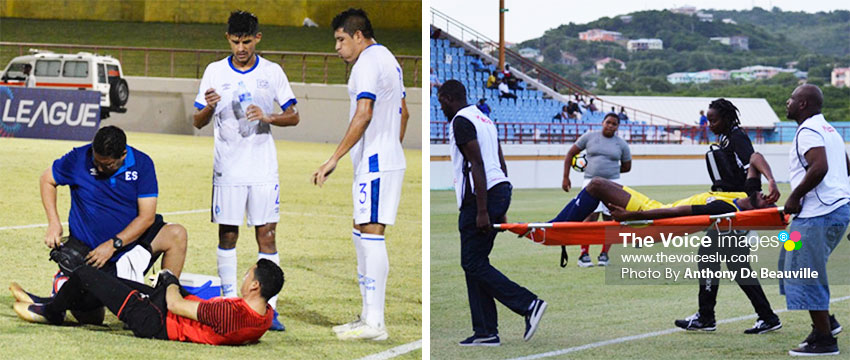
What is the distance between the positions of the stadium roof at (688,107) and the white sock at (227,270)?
4030 centimetres

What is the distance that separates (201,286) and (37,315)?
0.96 metres

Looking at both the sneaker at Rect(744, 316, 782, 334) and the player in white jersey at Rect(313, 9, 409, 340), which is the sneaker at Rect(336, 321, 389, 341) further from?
the sneaker at Rect(744, 316, 782, 334)

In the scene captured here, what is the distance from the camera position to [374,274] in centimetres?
602

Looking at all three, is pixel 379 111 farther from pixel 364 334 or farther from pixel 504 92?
pixel 504 92

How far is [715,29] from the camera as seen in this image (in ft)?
233

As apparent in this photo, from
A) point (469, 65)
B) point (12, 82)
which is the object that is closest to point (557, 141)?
point (469, 65)

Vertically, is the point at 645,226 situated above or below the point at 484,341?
above

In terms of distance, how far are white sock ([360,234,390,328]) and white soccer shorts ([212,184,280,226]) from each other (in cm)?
66

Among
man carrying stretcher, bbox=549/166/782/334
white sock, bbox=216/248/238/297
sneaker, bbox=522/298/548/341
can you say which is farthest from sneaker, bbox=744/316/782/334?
white sock, bbox=216/248/238/297

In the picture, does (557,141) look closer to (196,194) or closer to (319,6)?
(319,6)

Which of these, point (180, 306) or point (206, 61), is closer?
point (180, 306)

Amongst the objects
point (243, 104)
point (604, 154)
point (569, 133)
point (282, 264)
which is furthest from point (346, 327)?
point (569, 133)

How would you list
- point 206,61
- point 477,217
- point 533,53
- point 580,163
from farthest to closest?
point 533,53 < point 206,61 < point 580,163 < point 477,217

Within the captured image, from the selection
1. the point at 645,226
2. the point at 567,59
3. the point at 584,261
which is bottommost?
the point at 584,261
